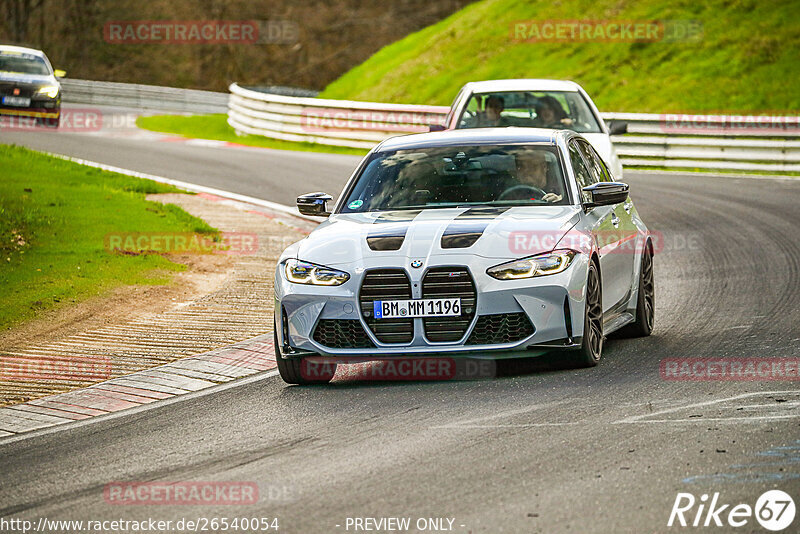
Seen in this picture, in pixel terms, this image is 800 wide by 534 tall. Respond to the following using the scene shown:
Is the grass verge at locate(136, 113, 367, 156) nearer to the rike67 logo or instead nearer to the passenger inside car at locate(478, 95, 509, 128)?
the passenger inside car at locate(478, 95, 509, 128)

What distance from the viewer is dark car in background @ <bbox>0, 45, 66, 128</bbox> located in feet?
101

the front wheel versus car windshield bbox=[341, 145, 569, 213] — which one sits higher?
car windshield bbox=[341, 145, 569, 213]

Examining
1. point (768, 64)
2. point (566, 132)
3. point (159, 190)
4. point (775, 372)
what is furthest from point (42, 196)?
point (768, 64)

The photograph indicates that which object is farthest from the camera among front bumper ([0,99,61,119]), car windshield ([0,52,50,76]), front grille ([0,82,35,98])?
car windshield ([0,52,50,76])

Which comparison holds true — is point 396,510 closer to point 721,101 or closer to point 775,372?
point 775,372

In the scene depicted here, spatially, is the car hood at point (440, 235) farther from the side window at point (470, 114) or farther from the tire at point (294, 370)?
the side window at point (470, 114)

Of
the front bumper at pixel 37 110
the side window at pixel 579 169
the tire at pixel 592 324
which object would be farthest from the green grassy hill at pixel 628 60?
the tire at pixel 592 324

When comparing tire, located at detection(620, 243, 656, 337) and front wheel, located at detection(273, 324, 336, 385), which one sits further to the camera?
tire, located at detection(620, 243, 656, 337)

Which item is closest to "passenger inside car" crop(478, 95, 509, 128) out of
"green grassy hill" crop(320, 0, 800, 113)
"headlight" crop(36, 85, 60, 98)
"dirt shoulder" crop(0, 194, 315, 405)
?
"dirt shoulder" crop(0, 194, 315, 405)

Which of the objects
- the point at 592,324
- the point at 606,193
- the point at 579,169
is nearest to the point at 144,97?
the point at 579,169

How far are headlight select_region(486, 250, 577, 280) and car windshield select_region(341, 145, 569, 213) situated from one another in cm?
98

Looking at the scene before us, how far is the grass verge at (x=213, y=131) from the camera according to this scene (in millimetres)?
31312

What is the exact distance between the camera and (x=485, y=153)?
31.7 ft

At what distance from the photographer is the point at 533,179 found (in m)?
9.51
